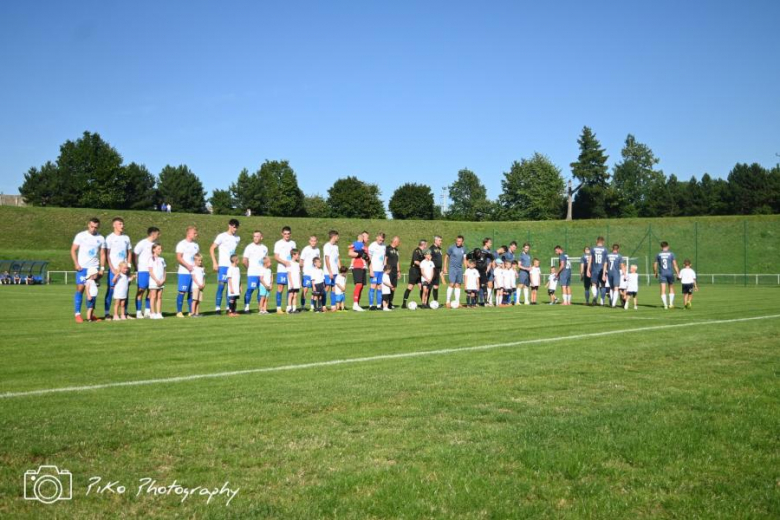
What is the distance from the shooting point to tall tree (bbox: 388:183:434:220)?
372 ft

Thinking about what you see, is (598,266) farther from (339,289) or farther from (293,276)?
(293,276)

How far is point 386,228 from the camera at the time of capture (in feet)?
245

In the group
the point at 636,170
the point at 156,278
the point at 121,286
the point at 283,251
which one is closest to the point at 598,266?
the point at 283,251

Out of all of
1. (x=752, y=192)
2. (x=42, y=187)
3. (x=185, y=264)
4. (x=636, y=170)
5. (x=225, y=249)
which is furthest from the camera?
(x=636, y=170)

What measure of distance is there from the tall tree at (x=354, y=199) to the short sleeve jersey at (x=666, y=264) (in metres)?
85.7

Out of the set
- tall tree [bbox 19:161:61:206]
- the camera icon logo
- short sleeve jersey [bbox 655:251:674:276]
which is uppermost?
tall tree [bbox 19:161:61:206]

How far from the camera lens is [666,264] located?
71.6ft

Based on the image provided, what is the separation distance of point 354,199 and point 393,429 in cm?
10336

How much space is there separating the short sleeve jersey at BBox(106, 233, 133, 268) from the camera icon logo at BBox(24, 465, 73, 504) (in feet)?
37.9

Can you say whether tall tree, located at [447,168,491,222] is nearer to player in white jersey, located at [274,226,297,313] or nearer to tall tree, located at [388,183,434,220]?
tall tree, located at [388,183,434,220]

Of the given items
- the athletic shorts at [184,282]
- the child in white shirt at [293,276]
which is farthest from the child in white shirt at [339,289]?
the athletic shorts at [184,282]

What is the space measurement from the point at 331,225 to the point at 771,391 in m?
67.3

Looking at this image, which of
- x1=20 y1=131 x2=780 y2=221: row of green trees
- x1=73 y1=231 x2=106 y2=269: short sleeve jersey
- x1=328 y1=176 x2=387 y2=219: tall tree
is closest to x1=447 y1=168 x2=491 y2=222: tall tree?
x1=20 y1=131 x2=780 y2=221: row of green trees

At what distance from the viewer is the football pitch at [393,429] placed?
3760 millimetres
